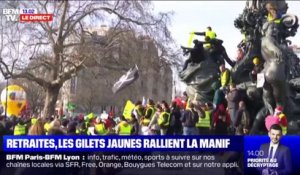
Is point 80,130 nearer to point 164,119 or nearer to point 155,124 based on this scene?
point 155,124

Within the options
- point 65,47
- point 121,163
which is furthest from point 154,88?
point 121,163

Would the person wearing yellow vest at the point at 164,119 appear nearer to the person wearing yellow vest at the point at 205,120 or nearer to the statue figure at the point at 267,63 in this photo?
the person wearing yellow vest at the point at 205,120

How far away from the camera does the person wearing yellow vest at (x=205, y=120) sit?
9.47m

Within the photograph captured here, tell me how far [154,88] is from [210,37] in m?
21.7

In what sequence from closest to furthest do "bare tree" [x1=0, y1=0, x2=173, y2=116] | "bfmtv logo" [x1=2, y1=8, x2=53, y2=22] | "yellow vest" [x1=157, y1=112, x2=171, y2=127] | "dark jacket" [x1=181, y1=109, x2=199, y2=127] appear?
"bfmtv logo" [x1=2, y1=8, x2=53, y2=22] → "dark jacket" [x1=181, y1=109, x2=199, y2=127] → "yellow vest" [x1=157, y1=112, x2=171, y2=127] → "bare tree" [x1=0, y1=0, x2=173, y2=116]

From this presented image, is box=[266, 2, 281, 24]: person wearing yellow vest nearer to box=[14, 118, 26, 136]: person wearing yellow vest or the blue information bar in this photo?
the blue information bar

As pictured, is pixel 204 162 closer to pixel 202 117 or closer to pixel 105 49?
pixel 202 117

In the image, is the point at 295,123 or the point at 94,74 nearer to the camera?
the point at 295,123

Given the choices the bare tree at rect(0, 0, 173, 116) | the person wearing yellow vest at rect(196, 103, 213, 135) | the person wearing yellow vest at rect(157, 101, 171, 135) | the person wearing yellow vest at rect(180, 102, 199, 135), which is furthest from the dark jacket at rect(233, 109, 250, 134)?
the bare tree at rect(0, 0, 173, 116)

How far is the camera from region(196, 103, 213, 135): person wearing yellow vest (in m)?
9.47

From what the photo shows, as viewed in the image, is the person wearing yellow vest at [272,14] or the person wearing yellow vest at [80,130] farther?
the person wearing yellow vest at [272,14]

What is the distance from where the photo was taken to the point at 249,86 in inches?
419

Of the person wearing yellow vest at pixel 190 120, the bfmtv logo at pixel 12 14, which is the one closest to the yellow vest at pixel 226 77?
the person wearing yellow vest at pixel 190 120

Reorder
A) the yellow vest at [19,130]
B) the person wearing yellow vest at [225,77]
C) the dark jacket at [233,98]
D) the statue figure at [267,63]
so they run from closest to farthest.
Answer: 1. the yellow vest at [19,130]
2. the statue figure at [267,63]
3. the dark jacket at [233,98]
4. the person wearing yellow vest at [225,77]
